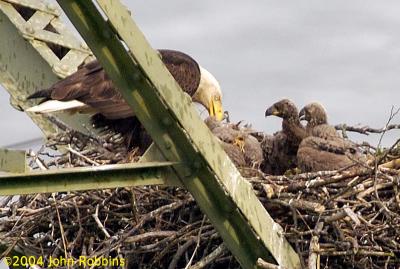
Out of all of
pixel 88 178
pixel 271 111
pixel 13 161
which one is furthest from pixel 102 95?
pixel 13 161

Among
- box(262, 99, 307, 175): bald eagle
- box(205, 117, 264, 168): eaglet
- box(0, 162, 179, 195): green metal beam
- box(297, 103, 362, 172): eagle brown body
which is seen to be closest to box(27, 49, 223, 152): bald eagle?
box(205, 117, 264, 168): eaglet

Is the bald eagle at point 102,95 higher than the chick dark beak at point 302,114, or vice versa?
the bald eagle at point 102,95

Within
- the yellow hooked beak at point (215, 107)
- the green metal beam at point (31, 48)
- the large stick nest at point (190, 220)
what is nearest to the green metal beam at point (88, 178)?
the large stick nest at point (190, 220)

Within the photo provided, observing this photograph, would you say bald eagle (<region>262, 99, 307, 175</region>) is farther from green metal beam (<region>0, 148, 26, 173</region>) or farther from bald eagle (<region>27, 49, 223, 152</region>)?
green metal beam (<region>0, 148, 26, 173</region>)

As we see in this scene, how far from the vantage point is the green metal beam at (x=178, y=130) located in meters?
4.66

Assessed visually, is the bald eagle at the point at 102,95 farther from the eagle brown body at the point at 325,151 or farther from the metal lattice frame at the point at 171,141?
the metal lattice frame at the point at 171,141

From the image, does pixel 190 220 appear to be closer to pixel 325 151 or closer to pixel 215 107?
pixel 325 151

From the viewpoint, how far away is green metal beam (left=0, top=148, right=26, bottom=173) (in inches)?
188

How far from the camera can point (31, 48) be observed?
7402 millimetres

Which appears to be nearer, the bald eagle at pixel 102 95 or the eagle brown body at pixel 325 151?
the eagle brown body at pixel 325 151

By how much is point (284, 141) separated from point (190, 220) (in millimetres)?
1475

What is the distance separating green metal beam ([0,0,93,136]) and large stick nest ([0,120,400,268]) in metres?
0.47

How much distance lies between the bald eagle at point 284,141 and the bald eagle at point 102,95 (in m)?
0.72

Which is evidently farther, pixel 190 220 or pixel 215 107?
pixel 215 107
